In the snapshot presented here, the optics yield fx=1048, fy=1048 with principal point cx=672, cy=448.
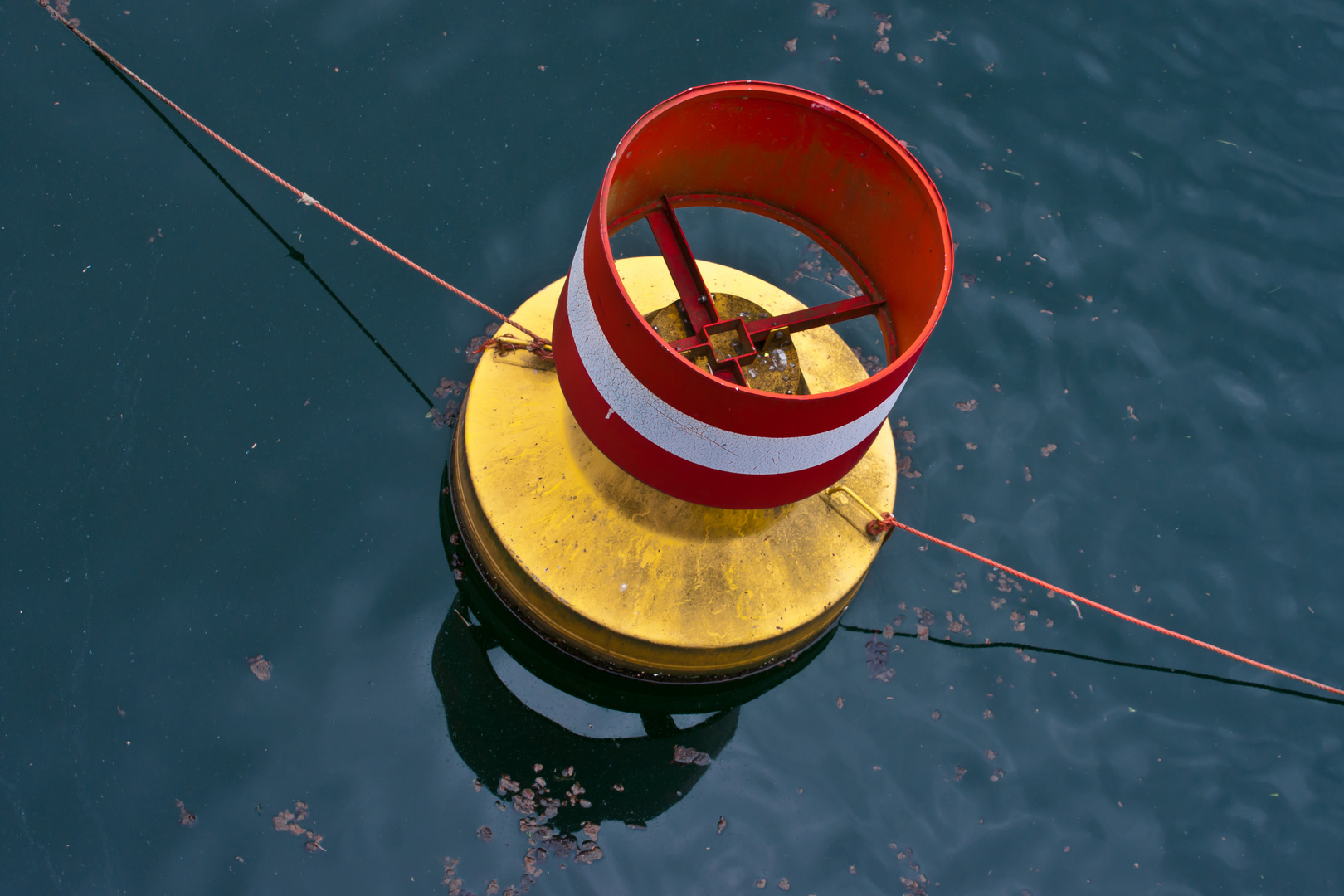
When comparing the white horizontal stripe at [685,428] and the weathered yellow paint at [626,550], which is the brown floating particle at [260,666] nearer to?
the weathered yellow paint at [626,550]

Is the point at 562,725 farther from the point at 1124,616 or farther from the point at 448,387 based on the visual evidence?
the point at 1124,616

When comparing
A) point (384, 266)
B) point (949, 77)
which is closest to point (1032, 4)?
point (949, 77)

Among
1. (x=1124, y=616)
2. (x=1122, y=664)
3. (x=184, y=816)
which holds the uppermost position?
(x=184, y=816)

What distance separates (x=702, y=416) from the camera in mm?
3791

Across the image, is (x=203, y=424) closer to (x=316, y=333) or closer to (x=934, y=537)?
(x=316, y=333)

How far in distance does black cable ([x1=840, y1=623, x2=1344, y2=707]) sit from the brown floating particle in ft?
9.39

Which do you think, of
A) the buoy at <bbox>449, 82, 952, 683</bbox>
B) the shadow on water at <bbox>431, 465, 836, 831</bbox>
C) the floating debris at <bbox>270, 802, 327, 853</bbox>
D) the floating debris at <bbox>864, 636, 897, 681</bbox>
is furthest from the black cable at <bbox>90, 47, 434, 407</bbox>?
the floating debris at <bbox>864, 636, 897, 681</bbox>

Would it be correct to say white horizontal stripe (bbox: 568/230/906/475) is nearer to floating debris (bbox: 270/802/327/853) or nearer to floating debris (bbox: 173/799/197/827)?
floating debris (bbox: 270/802/327/853)

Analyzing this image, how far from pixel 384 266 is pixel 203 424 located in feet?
4.20

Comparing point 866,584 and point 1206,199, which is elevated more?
point 1206,199

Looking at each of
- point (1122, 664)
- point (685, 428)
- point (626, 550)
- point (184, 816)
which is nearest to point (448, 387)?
point (626, 550)

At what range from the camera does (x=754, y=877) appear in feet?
16.3

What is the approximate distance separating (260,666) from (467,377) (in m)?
1.78

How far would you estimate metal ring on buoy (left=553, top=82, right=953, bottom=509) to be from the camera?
3.77 m
